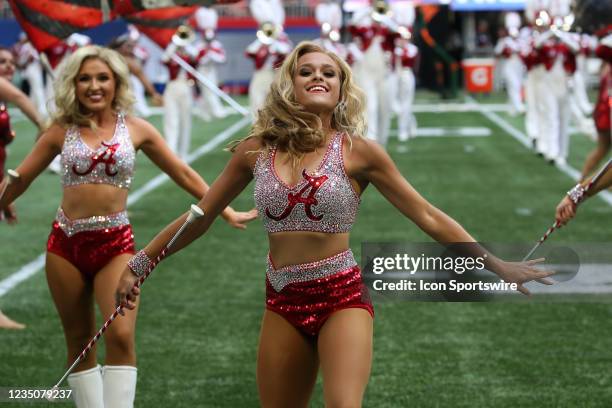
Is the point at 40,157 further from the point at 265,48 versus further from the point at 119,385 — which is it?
the point at 265,48

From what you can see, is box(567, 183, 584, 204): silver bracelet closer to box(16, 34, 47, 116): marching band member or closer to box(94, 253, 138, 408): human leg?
Answer: box(94, 253, 138, 408): human leg

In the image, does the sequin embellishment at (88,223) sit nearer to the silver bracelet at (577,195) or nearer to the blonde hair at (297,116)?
the blonde hair at (297,116)

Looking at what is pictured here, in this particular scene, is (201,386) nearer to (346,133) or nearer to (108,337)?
(108,337)

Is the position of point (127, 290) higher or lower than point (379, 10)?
higher

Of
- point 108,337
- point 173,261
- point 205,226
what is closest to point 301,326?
point 205,226

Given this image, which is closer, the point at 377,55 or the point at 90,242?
the point at 90,242

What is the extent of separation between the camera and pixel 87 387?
6.00 m

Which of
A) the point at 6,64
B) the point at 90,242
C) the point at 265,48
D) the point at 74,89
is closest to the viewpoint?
the point at 90,242

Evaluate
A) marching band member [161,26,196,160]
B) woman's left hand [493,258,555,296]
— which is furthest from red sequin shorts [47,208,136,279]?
marching band member [161,26,196,160]

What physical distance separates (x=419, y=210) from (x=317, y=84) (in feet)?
1.92

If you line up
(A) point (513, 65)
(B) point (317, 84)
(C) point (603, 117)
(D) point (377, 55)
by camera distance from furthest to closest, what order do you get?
(A) point (513, 65)
(D) point (377, 55)
(C) point (603, 117)
(B) point (317, 84)

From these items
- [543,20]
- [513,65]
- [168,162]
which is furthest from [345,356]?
[513,65]

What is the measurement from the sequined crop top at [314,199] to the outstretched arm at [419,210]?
65 mm

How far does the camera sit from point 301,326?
485 centimetres
